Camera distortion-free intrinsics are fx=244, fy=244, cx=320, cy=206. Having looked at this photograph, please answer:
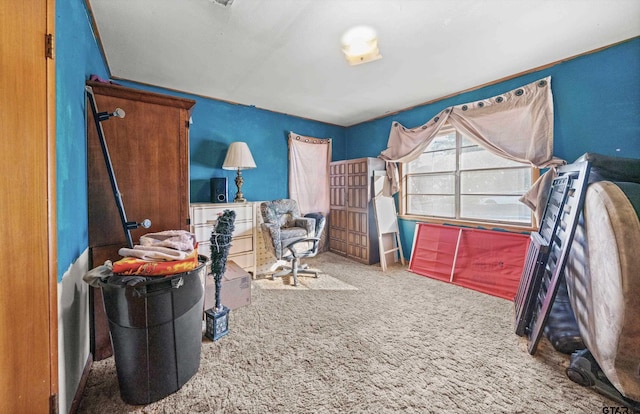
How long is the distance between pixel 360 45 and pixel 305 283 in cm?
255

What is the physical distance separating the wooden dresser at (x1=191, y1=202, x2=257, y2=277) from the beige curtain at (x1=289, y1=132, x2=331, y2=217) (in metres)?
1.06

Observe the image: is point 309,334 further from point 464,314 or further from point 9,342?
point 9,342

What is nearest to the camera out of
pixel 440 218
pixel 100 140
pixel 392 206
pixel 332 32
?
pixel 100 140

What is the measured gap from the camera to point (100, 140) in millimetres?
1613

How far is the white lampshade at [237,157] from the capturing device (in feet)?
10.7

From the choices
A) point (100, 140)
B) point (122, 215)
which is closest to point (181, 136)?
point (100, 140)

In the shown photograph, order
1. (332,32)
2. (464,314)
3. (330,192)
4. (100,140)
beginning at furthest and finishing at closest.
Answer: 1. (330,192)
2. (464,314)
3. (332,32)
4. (100,140)

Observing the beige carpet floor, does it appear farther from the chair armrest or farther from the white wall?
the chair armrest

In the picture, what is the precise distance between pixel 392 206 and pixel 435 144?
1099mm

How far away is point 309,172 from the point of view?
432cm

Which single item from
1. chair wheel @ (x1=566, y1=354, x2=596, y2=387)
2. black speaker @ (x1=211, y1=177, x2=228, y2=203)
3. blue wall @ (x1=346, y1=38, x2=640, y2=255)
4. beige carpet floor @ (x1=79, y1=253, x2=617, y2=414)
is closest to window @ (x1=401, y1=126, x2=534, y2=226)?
blue wall @ (x1=346, y1=38, x2=640, y2=255)

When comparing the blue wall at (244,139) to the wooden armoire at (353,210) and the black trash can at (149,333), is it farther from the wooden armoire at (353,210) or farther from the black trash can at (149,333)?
the black trash can at (149,333)

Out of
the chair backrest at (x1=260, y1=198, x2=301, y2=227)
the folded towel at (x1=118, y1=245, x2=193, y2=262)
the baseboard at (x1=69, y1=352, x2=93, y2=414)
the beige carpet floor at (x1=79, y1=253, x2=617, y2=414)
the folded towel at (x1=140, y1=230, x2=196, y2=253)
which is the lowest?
the beige carpet floor at (x1=79, y1=253, x2=617, y2=414)

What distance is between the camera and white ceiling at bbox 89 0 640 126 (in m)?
1.66
